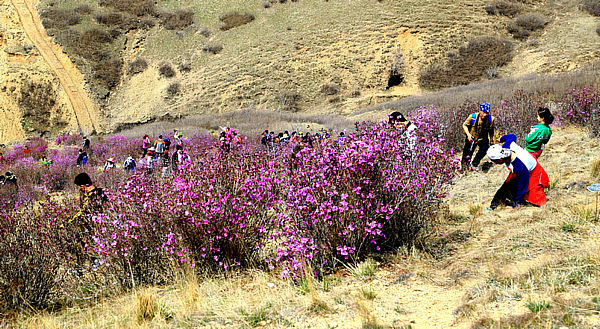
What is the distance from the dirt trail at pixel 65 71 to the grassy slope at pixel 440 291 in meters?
33.9

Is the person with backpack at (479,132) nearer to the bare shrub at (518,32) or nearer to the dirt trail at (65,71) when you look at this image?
the dirt trail at (65,71)

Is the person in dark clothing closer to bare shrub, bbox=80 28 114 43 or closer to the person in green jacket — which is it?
the person in green jacket

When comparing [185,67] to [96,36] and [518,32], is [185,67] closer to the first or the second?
[96,36]

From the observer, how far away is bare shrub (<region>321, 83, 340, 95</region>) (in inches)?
1325

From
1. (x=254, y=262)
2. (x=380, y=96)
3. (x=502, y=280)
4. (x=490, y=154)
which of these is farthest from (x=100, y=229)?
(x=380, y=96)

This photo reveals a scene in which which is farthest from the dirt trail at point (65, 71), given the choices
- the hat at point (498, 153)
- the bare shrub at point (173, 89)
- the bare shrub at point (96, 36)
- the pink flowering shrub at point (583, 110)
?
the hat at point (498, 153)

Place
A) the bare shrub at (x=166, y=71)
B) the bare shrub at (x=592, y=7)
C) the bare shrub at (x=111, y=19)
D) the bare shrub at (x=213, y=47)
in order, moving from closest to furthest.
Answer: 1. the bare shrub at (x=592, y=7)
2. the bare shrub at (x=166, y=71)
3. the bare shrub at (x=213, y=47)
4. the bare shrub at (x=111, y=19)

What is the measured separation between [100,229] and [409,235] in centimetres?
369

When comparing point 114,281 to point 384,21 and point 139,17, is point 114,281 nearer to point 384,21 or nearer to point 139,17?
point 384,21

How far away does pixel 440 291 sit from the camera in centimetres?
337

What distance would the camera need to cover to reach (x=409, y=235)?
4.35m

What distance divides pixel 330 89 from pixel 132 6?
98.7 ft

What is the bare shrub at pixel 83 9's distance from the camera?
1796 inches

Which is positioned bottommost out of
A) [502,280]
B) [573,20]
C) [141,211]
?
[502,280]
